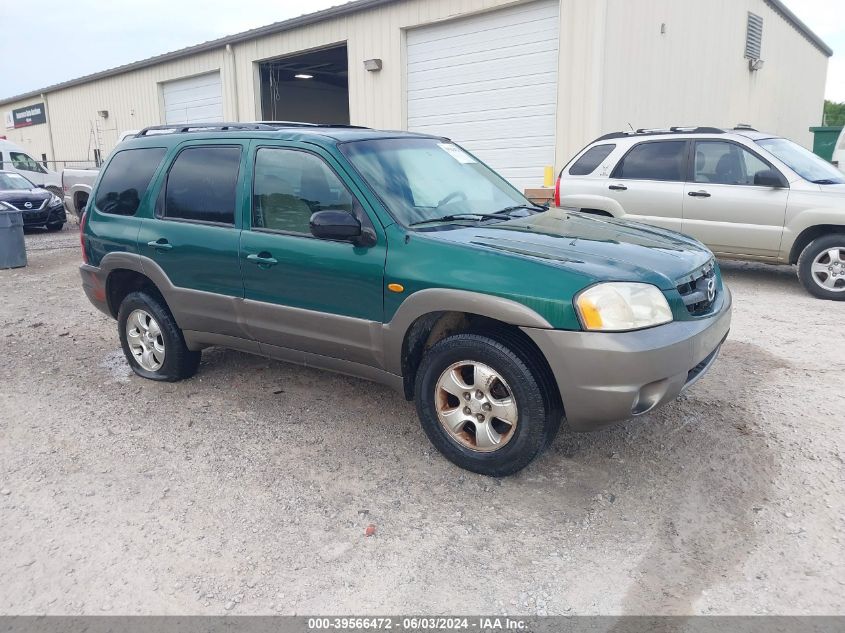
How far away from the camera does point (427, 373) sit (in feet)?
12.0

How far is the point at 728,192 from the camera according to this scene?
25.7 feet

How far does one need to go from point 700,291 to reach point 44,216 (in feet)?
49.4

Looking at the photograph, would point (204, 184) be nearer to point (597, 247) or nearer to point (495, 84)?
point (597, 247)

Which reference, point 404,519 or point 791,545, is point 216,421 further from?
point 791,545

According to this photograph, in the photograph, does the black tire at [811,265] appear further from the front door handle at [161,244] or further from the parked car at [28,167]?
the parked car at [28,167]

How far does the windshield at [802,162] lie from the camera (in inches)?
300

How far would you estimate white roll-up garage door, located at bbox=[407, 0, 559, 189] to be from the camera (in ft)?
37.2

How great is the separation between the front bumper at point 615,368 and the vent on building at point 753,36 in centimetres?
1560

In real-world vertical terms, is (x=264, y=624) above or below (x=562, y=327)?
below

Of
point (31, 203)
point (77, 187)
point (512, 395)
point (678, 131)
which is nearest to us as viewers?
point (512, 395)

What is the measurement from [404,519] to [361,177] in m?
1.89

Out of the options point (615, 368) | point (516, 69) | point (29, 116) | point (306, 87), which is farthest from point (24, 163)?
point (615, 368)

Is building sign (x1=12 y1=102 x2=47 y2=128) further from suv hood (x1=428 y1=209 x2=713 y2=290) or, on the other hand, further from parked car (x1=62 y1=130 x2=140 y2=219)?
suv hood (x1=428 y1=209 x2=713 y2=290)

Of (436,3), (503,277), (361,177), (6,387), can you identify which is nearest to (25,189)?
(436,3)
